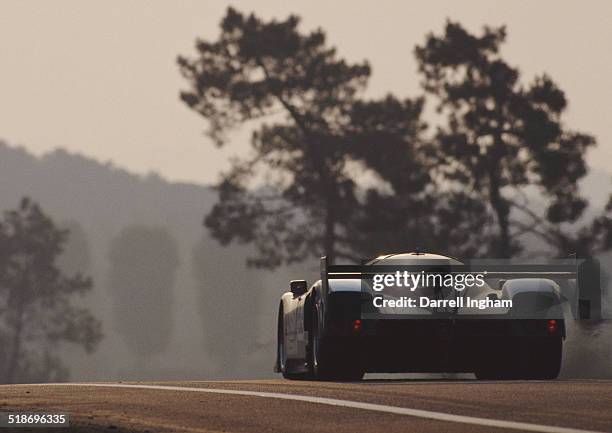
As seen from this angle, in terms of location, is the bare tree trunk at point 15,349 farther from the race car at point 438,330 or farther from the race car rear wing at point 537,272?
the race car at point 438,330

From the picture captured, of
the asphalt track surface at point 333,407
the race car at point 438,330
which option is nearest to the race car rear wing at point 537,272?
the race car at point 438,330

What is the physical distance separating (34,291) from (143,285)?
87356 mm

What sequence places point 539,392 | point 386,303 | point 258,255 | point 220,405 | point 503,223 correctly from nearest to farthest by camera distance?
point 220,405, point 539,392, point 386,303, point 503,223, point 258,255

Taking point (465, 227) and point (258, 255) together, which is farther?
point (258, 255)

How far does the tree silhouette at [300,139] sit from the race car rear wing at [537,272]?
146 ft

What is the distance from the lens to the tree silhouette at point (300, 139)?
64.1 meters

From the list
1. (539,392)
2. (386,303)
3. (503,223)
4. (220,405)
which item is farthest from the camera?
(503,223)

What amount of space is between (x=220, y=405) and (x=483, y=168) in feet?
158

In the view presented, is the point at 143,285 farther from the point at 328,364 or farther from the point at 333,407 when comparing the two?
the point at 333,407

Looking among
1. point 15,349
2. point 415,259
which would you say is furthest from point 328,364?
point 15,349

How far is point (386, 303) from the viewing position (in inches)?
657

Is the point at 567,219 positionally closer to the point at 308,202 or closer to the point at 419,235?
the point at 419,235

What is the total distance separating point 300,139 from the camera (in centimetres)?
6612

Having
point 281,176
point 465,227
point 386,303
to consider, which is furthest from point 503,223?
point 386,303
